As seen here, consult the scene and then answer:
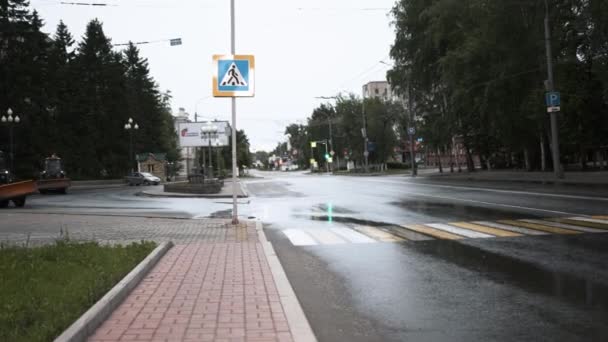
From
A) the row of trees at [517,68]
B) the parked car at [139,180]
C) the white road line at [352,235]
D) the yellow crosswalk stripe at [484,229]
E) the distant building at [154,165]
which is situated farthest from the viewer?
the distant building at [154,165]

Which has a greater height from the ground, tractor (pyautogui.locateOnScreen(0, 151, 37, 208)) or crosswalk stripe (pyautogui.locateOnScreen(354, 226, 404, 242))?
tractor (pyautogui.locateOnScreen(0, 151, 37, 208))

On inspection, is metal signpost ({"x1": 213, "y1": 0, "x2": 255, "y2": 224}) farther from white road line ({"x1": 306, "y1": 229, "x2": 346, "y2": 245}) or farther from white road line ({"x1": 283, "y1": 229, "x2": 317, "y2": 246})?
white road line ({"x1": 306, "y1": 229, "x2": 346, "y2": 245})

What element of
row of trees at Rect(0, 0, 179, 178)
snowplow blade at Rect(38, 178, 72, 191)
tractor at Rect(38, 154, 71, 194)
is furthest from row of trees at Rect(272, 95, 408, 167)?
snowplow blade at Rect(38, 178, 72, 191)

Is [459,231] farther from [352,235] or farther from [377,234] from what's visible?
[352,235]

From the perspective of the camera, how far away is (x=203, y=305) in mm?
5668

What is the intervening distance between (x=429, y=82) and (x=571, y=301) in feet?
133

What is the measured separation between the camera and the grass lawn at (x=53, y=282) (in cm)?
464

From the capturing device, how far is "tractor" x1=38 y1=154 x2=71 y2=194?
3378 cm

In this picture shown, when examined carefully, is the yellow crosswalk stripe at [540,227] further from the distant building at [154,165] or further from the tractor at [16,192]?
the distant building at [154,165]

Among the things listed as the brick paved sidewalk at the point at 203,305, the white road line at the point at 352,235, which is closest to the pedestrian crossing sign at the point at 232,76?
the white road line at the point at 352,235

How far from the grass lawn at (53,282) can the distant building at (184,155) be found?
299 feet

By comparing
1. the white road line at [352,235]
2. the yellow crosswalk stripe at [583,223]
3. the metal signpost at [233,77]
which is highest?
the metal signpost at [233,77]

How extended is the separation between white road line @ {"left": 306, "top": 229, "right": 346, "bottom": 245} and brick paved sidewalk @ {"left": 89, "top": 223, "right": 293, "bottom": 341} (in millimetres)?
2095

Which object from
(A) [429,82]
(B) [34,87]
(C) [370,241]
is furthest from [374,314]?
(B) [34,87]
